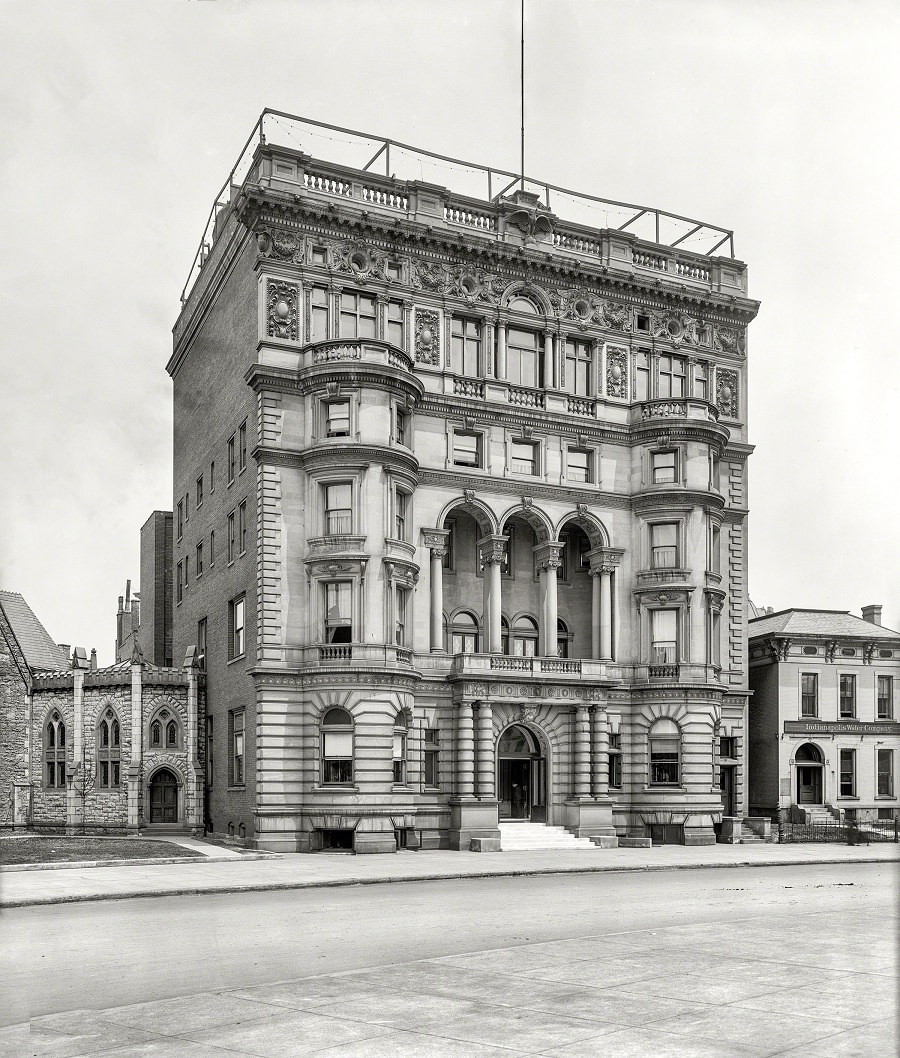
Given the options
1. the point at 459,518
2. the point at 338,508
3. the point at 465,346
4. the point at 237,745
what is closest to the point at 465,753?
the point at 237,745

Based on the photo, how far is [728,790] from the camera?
52.8 m

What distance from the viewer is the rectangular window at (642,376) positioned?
51.2 meters

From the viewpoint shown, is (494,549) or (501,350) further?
(501,350)

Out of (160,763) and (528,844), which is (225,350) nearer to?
(160,763)

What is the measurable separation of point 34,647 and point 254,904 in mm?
40898

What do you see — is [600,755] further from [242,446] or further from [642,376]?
[242,446]

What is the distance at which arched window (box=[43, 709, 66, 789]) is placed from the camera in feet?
167

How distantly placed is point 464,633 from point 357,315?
509 inches

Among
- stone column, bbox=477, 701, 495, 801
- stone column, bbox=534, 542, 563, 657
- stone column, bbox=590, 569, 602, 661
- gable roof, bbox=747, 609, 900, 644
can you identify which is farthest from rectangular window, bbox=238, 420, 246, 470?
gable roof, bbox=747, 609, 900, 644

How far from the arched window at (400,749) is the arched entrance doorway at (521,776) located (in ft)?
15.1

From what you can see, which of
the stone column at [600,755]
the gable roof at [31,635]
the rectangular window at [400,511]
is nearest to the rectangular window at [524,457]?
the rectangular window at [400,511]

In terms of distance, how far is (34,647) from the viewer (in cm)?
6119

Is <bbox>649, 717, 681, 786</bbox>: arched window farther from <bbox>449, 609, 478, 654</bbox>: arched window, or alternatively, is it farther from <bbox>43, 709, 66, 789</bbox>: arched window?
<bbox>43, 709, 66, 789</bbox>: arched window

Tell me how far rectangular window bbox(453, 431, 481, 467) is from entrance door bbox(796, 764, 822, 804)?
23.7 metres
